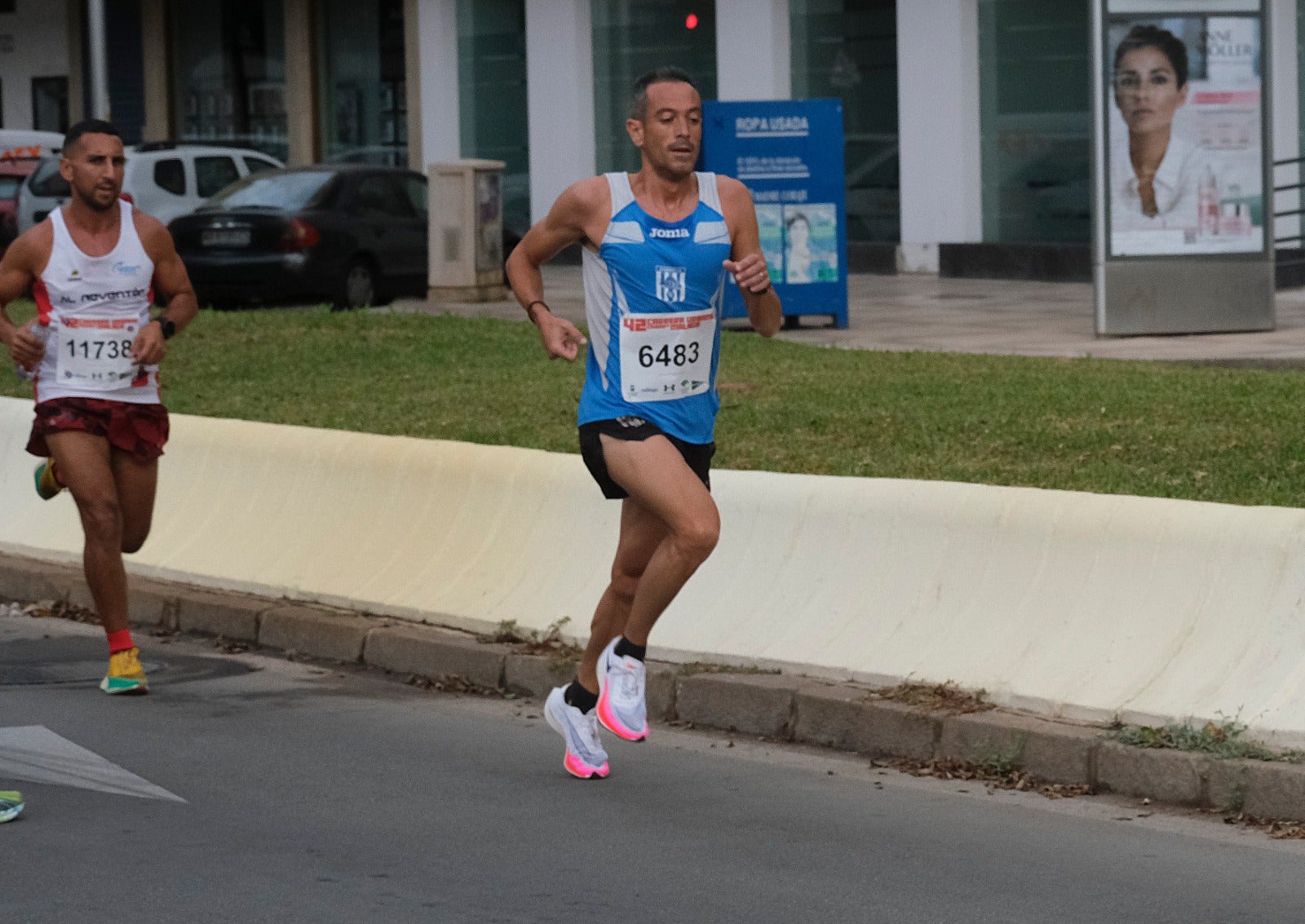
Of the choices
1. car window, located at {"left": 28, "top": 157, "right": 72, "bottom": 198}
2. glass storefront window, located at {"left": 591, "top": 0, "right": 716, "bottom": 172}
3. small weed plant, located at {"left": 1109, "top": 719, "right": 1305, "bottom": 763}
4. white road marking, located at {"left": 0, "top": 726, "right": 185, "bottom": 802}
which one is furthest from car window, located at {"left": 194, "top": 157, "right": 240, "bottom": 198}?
small weed plant, located at {"left": 1109, "top": 719, "right": 1305, "bottom": 763}

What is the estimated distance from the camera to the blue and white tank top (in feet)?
21.5

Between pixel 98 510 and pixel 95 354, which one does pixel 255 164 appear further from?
pixel 98 510

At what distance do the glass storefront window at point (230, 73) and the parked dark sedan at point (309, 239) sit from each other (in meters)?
13.1

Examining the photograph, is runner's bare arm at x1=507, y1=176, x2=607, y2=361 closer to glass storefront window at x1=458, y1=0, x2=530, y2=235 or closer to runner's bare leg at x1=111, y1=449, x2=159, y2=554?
runner's bare leg at x1=111, y1=449, x2=159, y2=554

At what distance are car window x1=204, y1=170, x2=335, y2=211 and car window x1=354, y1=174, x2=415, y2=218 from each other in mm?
342

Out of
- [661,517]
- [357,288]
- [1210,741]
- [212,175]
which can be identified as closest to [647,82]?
[661,517]

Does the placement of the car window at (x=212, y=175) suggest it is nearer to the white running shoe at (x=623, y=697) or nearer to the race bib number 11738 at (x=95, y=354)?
the race bib number 11738 at (x=95, y=354)

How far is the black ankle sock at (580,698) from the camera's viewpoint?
6867 mm

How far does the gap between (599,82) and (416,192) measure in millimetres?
7084

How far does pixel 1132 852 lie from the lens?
19.5 ft

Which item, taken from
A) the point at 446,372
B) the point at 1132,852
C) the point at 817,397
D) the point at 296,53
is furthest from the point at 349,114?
the point at 1132,852

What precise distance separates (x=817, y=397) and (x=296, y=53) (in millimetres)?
23755

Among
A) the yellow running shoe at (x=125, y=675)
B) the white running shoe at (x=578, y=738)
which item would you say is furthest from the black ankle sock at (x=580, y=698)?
the yellow running shoe at (x=125, y=675)

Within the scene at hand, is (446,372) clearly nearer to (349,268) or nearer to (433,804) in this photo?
(349,268)
